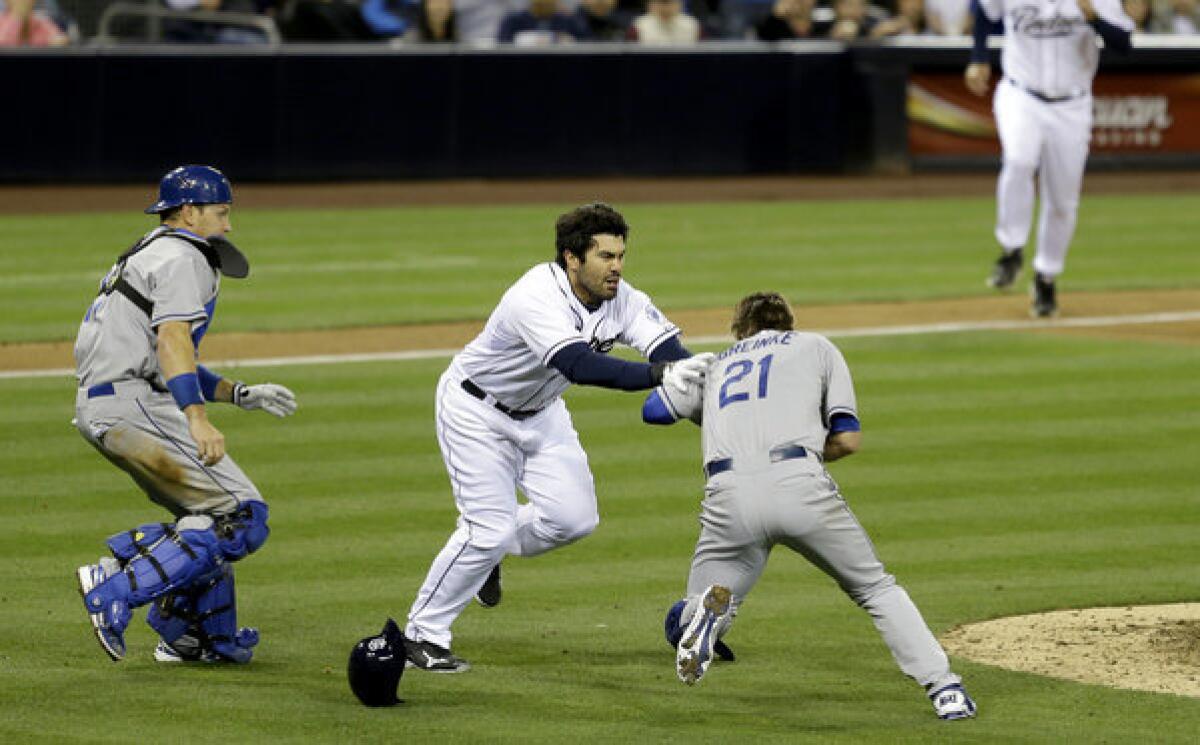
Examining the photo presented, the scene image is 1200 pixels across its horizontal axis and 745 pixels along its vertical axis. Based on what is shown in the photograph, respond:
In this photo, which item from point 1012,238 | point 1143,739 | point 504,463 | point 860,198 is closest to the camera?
point 1143,739

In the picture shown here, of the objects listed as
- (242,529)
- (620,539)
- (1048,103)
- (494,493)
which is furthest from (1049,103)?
(242,529)

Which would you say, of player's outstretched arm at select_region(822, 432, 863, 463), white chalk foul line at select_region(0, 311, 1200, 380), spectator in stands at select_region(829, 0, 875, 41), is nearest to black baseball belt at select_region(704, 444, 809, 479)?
player's outstretched arm at select_region(822, 432, 863, 463)

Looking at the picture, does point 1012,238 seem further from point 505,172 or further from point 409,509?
point 505,172

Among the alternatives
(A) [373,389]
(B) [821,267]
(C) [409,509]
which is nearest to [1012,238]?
(B) [821,267]

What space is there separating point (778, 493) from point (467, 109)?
56.9ft

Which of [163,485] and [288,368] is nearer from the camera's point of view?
[163,485]

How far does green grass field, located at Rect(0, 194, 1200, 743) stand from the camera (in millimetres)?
7328

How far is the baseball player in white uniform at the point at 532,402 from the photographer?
769 cm

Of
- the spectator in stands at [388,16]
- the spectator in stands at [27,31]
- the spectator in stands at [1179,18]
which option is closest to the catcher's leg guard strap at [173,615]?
the spectator in stands at [27,31]

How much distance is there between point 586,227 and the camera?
25.2 feet

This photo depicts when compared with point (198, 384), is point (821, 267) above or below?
below

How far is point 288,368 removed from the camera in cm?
1445

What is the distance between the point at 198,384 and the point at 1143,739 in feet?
10.5

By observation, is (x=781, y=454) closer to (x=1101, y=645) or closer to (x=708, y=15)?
(x=1101, y=645)
